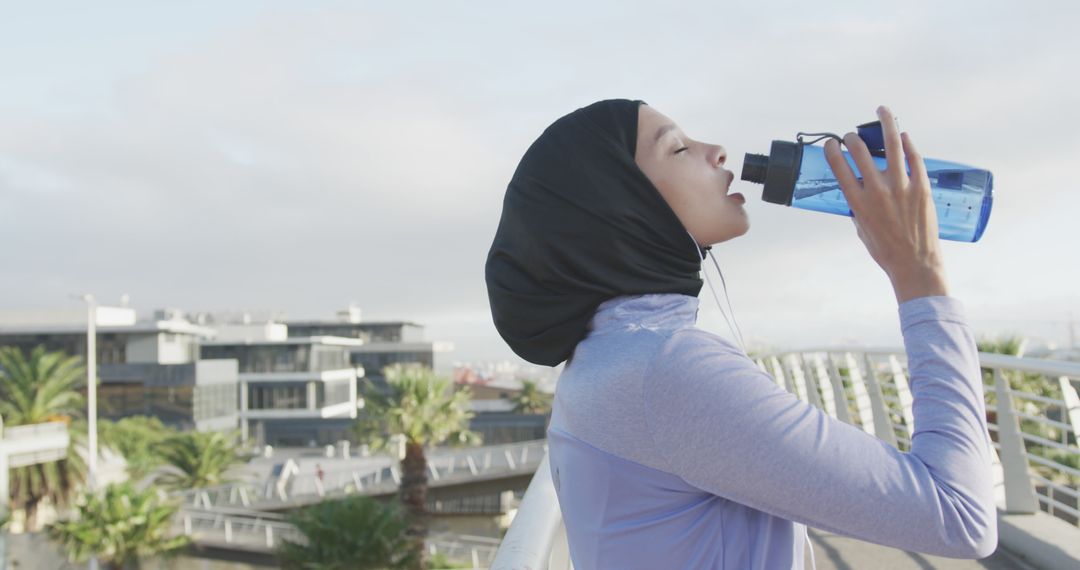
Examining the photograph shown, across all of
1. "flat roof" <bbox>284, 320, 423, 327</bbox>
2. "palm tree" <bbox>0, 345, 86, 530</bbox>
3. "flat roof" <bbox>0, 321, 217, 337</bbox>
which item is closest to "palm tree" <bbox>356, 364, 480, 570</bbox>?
"palm tree" <bbox>0, 345, 86, 530</bbox>

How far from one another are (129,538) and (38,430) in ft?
22.0

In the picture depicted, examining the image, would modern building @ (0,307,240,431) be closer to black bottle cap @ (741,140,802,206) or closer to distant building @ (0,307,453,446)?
distant building @ (0,307,453,446)

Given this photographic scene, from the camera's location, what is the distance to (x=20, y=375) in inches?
1362

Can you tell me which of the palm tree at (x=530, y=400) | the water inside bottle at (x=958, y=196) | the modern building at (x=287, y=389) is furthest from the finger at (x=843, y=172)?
the modern building at (x=287, y=389)

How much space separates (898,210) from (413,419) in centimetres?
2832

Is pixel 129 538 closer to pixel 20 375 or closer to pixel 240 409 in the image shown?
pixel 20 375

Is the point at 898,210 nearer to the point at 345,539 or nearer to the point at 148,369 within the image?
the point at 345,539

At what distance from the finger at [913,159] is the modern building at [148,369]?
53923mm

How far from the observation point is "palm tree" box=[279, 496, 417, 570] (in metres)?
19.2

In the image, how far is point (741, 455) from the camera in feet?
3.06

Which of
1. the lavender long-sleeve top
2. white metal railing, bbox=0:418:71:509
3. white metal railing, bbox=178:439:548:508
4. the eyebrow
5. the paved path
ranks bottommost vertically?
white metal railing, bbox=178:439:548:508

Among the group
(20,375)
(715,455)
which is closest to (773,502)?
(715,455)

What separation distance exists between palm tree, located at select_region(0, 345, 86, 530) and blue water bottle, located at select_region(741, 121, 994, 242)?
35483 millimetres

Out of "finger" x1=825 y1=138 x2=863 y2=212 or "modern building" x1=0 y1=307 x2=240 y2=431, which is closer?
"finger" x1=825 y1=138 x2=863 y2=212
